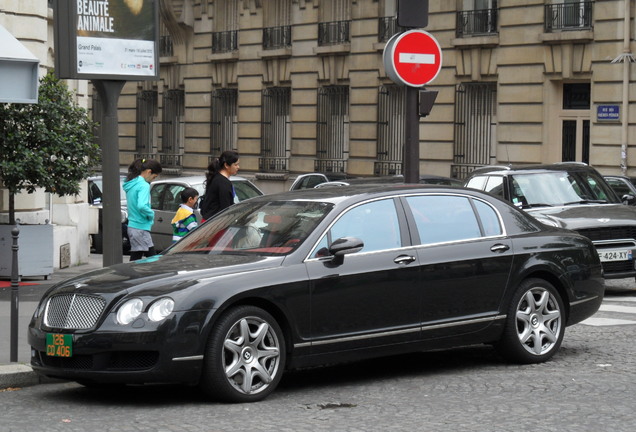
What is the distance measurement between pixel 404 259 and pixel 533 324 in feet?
4.72

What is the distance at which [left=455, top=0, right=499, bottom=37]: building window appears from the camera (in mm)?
32719

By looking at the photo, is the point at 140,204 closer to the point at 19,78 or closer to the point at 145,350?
the point at 19,78

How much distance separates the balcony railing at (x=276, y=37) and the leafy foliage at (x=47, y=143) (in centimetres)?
2265

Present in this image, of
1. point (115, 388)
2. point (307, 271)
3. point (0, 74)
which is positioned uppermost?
point (0, 74)

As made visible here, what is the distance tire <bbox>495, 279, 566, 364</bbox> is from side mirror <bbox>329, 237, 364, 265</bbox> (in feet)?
5.49

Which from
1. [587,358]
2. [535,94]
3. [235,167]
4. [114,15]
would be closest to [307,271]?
[587,358]

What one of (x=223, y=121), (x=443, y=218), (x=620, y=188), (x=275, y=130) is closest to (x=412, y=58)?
(x=443, y=218)

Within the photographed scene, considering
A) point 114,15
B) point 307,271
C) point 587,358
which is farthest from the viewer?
point 114,15

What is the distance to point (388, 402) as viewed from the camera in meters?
8.52

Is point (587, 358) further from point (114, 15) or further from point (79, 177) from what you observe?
point (79, 177)

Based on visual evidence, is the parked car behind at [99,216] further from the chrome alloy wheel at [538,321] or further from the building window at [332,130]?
the chrome alloy wheel at [538,321]

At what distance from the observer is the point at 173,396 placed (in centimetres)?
884

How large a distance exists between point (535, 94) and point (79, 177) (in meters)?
17.2

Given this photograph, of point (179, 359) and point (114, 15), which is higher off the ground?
point (114, 15)
